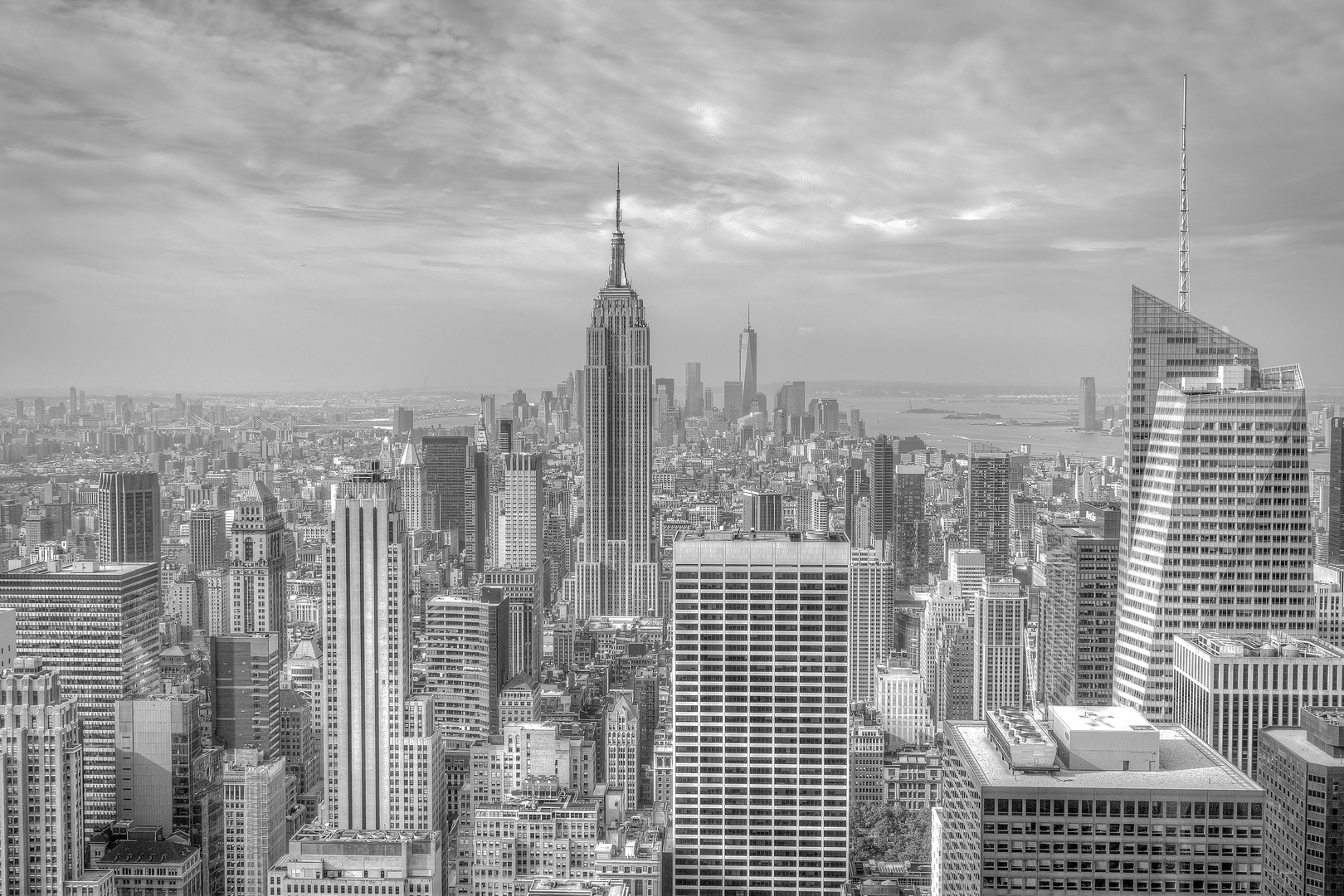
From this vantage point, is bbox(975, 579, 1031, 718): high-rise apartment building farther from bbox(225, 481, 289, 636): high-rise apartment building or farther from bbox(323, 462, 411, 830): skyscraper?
bbox(225, 481, 289, 636): high-rise apartment building

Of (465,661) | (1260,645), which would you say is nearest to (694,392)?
(465,661)

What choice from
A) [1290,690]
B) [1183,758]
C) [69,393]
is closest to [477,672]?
[69,393]

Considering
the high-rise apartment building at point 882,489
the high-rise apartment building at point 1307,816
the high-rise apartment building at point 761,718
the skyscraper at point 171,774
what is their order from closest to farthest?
the high-rise apartment building at point 1307,816 < the high-rise apartment building at point 761,718 < the skyscraper at point 171,774 < the high-rise apartment building at point 882,489

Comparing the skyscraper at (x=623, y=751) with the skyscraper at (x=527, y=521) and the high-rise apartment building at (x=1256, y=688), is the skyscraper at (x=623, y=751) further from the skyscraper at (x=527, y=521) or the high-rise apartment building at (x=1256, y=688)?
the high-rise apartment building at (x=1256, y=688)

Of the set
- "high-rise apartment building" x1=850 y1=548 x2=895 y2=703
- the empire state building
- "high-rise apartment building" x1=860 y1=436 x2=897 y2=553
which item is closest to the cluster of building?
"high-rise apartment building" x1=860 y1=436 x2=897 y2=553

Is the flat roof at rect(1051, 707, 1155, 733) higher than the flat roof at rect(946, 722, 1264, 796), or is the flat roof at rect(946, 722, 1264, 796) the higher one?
the flat roof at rect(1051, 707, 1155, 733)

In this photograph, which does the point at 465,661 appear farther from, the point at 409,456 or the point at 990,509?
the point at 990,509

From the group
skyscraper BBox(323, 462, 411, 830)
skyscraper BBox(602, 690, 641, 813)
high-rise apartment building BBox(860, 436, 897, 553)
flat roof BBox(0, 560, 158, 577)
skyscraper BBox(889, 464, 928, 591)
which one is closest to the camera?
skyscraper BBox(323, 462, 411, 830)

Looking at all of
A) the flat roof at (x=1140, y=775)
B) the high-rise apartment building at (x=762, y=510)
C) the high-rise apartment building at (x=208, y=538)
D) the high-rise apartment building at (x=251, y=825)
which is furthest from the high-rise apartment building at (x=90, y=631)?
the flat roof at (x=1140, y=775)
